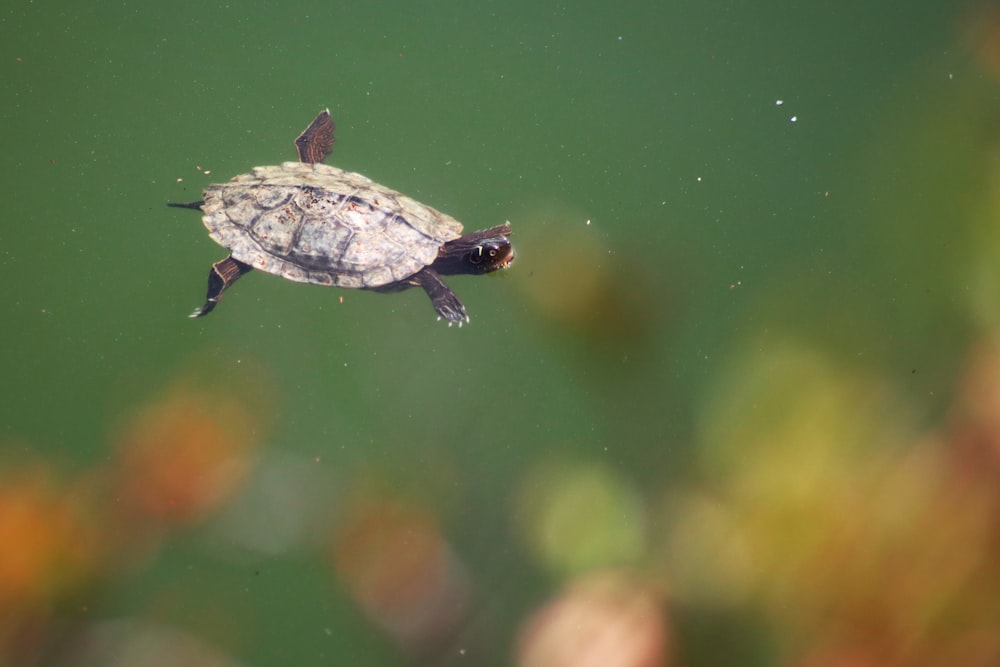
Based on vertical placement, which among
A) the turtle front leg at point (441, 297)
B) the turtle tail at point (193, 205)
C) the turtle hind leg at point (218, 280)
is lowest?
the turtle hind leg at point (218, 280)

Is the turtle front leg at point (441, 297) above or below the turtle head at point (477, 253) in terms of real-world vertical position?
below

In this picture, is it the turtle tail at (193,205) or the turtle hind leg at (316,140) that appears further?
the turtle hind leg at (316,140)

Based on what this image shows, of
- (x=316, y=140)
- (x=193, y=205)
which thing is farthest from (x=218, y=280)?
(x=316, y=140)

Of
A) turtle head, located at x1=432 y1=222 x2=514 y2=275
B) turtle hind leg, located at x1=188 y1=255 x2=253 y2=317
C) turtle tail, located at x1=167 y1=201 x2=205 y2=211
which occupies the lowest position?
turtle hind leg, located at x1=188 y1=255 x2=253 y2=317

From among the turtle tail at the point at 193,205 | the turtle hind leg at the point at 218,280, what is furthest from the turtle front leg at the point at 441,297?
the turtle tail at the point at 193,205

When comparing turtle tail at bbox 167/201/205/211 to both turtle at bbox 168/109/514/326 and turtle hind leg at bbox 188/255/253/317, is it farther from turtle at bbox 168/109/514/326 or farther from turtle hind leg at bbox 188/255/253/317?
turtle hind leg at bbox 188/255/253/317

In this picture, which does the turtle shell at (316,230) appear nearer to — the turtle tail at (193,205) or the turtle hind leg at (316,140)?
the turtle tail at (193,205)

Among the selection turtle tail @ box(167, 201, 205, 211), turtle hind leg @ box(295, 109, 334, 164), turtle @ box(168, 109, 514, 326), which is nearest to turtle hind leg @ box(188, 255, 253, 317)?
turtle @ box(168, 109, 514, 326)
